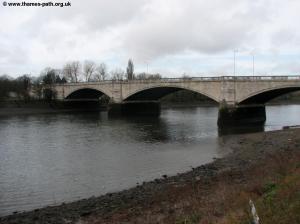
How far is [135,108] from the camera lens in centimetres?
7162

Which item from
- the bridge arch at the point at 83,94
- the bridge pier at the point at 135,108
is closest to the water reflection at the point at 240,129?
the bridge pier at the point at 135,108

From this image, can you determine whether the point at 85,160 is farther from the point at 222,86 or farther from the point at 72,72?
the point at 72,72

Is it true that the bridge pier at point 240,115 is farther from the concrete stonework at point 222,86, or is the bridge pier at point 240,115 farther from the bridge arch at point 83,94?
the bridge arch at point 83,94

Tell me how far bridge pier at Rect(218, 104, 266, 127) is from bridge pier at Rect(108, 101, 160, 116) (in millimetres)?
20912

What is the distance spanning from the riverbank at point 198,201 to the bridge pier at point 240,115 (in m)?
26.3

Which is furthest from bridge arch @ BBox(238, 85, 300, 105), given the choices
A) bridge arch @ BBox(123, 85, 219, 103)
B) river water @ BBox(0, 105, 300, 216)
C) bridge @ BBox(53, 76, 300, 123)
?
bridge arch @ BBox(123, 85, 219, 103)

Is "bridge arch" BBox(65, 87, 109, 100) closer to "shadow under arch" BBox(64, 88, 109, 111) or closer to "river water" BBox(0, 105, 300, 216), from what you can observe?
"shadow under arch" BBox(64, 88, 109, 111)

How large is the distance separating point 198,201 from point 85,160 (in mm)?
13052

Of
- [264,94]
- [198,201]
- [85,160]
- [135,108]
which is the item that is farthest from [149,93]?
[198,201]

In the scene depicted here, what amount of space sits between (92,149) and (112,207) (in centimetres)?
1558

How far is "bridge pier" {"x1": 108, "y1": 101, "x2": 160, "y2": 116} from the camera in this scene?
6906 cm

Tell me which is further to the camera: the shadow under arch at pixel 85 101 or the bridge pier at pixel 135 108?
the shadow under arch at pixel 85 101

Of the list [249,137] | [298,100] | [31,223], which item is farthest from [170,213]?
[298,100]

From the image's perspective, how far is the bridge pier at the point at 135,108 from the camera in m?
69.1
